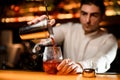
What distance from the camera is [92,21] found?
2.77 m

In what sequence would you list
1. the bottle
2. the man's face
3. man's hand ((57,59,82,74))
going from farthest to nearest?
1. the man's face
2. the bottle
3. man's hand ((57,59,82,74))

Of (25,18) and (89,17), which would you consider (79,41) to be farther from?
(25,18)

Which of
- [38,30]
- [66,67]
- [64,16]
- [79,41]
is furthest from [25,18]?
[66,67]

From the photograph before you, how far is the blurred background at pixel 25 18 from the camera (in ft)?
12.2

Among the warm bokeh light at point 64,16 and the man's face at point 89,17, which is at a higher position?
the man's face at point 89,17

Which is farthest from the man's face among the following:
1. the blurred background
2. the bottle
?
the bottle

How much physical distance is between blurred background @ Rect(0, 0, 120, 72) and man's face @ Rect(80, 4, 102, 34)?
1.56 feet

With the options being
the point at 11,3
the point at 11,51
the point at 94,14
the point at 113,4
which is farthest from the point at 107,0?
the point at 11,51

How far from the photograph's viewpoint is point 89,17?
2748 millimetres

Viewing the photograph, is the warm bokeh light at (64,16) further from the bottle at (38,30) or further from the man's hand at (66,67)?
the man's hand at (66,67)

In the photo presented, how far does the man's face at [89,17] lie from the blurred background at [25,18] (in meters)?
0.47

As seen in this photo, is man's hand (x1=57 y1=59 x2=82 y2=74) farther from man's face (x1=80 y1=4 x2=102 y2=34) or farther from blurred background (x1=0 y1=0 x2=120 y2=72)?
blurred background (x1=0 y1=0 x2=120 y2=72)

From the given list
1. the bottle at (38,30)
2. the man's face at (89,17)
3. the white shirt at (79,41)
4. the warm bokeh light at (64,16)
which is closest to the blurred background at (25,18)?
the warm bokeh light at (64,16)

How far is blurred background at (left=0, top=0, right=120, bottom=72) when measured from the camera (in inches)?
147
